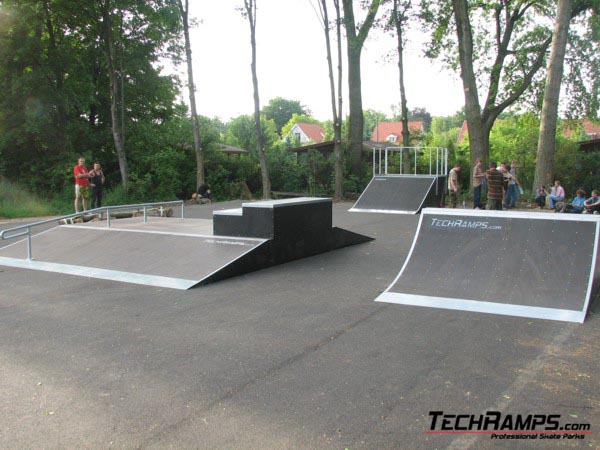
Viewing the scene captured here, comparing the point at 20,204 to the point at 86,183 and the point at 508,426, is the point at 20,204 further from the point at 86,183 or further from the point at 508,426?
the point at 508,426

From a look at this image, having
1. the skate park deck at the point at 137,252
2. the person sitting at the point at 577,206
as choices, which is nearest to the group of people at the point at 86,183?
the skate park deck at the point at 137,252

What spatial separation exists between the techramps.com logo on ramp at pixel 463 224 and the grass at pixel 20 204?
15034 mm

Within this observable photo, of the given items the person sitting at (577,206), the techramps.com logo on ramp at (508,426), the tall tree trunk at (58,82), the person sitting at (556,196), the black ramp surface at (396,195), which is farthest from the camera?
the tall tree trunk at (58,82)

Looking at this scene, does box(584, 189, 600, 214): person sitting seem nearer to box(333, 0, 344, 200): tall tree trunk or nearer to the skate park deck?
the skate park deck

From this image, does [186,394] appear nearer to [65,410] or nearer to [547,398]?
[65,410]

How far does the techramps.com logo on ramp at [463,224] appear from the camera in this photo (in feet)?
23.1

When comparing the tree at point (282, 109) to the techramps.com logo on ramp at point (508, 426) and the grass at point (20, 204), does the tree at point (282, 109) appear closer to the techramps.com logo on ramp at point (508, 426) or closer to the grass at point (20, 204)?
the grass at point (20, 204)

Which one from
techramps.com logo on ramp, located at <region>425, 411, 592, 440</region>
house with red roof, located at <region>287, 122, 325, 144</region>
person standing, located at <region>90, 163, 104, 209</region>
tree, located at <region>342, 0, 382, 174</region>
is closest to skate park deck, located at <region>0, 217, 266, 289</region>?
techramps.com logo on ramp, located at <region>425, 411, 592, 440</region>

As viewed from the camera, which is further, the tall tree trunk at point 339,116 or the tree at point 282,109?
the tree at point 282,109

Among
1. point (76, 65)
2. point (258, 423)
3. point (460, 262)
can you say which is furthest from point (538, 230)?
point (76, 65)

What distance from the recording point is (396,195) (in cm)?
1762

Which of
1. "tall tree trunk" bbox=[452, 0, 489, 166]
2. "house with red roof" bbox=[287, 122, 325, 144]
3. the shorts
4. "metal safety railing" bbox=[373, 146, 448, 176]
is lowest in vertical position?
the shorts

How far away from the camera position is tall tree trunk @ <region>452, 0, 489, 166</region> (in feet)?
60.4

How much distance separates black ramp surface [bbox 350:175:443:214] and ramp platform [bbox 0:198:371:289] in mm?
7176
